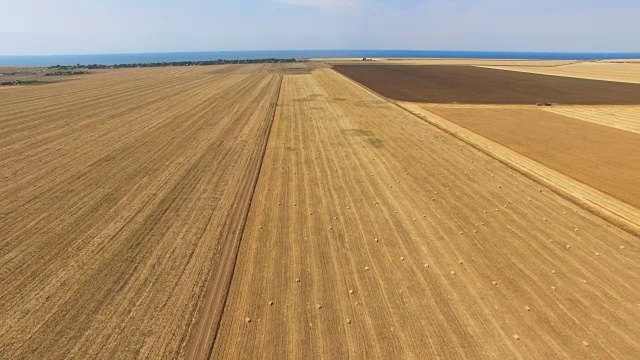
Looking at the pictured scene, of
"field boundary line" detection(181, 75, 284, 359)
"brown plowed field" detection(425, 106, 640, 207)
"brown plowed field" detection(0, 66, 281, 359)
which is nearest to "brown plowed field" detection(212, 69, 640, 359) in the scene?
"field boundary line" detection(181, 75, 284, 359)

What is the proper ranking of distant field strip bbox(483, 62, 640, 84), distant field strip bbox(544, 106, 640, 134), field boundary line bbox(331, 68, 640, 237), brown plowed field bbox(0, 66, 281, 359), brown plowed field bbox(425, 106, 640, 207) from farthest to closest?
distant field strip bbox(483, 62, 640, 84)
distant field strip bbox(544, 106, 640, 134)
brown plowed field bbox(425, 106, 640, 207)
field boundary line bbox(331, 68, 640, 237)
brown plowed field bbox(0, 66, 281, 359)

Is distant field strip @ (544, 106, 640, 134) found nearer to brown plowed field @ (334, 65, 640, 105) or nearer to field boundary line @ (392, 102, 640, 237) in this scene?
brown plowed field @ (334, 65, 640, 105)

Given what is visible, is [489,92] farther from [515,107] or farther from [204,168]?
[204,168]

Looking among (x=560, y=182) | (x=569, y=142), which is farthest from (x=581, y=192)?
(x=569, y=142)

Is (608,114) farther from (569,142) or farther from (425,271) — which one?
(425,271)

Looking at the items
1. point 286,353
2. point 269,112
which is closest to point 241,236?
point 286,353

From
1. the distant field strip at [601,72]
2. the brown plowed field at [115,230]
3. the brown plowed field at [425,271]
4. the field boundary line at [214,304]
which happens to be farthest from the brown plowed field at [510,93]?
the field boundary line at [214,304]
